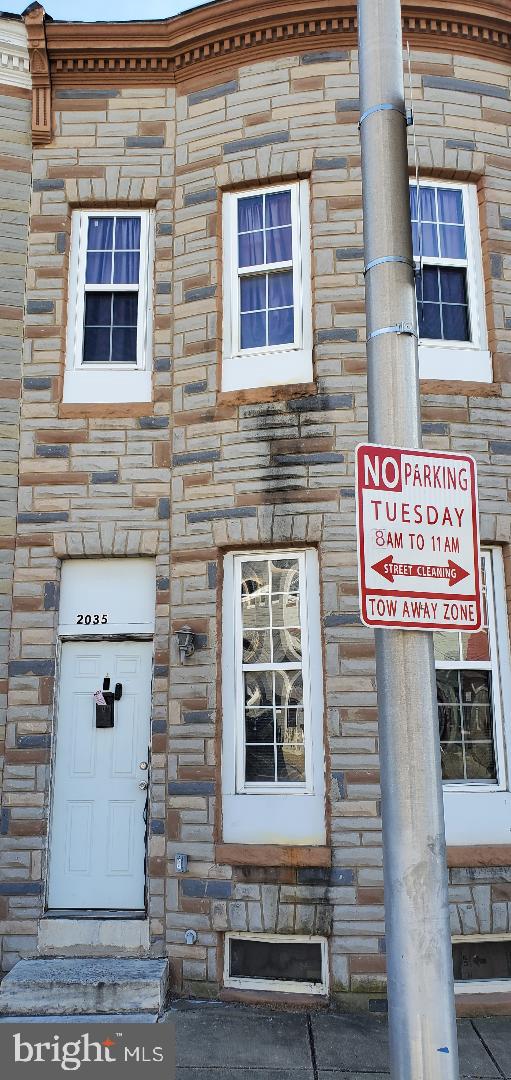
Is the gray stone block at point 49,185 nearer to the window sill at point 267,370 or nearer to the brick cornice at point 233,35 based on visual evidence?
the brick cornice at point 233,35

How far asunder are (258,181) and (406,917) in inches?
269

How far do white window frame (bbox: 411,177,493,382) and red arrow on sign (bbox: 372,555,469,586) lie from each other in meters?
4.61

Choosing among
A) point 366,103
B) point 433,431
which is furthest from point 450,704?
point 366,103

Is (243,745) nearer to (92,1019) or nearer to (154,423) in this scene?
(92,1019)

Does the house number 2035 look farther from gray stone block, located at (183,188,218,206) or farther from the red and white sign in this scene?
the red and white sign

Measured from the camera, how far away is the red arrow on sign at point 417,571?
2.83m

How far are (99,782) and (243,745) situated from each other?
50.9 inches

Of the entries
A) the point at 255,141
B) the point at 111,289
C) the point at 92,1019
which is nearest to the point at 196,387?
the point at 111,289

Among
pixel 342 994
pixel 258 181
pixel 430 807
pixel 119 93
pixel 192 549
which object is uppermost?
pixel 119 93

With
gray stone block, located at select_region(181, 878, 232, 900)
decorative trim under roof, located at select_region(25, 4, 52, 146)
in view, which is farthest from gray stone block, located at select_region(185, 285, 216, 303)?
gray stone block, located at select_region(181, 878, 232, 900)

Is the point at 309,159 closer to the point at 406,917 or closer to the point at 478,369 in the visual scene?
the point at 478,369

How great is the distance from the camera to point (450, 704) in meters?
6.90

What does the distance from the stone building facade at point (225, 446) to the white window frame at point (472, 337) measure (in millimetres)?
25

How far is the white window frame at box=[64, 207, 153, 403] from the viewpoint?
25.4ft
